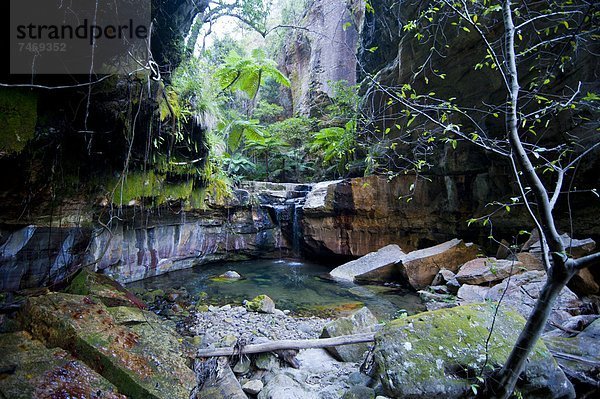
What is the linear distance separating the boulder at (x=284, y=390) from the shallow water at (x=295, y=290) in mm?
2844

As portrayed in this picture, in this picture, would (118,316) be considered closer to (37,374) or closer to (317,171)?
(37,374)

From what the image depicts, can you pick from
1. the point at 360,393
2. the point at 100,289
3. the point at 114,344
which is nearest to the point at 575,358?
the point at 360,393

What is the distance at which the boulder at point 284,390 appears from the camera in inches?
104

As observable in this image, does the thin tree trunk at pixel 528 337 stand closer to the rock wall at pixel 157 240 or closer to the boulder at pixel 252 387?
the boulder at pixel 252 387

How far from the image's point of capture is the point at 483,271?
5961 mm

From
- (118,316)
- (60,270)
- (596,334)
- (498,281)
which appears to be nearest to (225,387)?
(118,316)

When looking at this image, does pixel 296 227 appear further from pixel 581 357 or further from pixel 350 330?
pixel 581 357

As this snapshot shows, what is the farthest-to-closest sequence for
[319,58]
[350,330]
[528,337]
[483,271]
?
[319,58] < [483,271] < [350,330] < [528,337]

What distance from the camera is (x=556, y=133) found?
5617 mm

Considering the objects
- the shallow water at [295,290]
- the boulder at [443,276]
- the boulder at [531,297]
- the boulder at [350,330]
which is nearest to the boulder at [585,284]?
the boulder at [531,297]

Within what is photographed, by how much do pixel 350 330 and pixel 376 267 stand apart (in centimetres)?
450

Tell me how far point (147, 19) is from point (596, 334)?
19.2 feet

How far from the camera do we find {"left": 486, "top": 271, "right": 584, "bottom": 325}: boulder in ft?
13.7

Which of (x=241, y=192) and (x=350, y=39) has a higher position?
(x=350, y=39)
